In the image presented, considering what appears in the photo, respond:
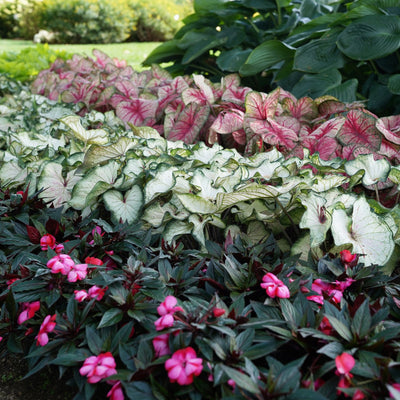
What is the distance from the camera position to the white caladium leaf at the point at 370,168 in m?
1.45

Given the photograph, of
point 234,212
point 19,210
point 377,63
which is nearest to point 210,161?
point 234,212

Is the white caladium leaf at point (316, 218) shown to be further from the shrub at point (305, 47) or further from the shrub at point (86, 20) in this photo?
the shrub at point (86, 20)

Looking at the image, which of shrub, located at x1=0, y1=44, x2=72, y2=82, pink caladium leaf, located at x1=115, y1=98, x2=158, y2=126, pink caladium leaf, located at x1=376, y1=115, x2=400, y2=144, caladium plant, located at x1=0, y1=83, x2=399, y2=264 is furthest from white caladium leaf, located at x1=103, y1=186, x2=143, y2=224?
shrub, located at x1=0, y1=44, x2=72, y2=82

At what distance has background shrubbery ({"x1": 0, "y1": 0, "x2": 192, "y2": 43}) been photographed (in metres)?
11.5

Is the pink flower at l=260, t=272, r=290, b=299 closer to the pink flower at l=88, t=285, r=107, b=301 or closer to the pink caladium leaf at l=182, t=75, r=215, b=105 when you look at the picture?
the pink flower at l=88, t=285, r=107, b=301

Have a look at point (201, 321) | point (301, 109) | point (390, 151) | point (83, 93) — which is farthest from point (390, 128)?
point (83, 93)

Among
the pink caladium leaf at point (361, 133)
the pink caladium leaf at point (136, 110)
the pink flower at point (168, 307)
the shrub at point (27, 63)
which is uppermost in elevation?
the pink flower at point (168, 307)

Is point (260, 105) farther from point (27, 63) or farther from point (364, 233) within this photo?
point (27, 63)

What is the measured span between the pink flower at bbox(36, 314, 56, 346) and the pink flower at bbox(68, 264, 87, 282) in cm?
10

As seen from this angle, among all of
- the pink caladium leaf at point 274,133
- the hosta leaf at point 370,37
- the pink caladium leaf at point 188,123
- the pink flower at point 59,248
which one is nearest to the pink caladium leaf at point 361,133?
the pink caladium leaf at point 274,133

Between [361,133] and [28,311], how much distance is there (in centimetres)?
148

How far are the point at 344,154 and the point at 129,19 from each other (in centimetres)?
1130

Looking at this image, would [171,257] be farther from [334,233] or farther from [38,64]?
[38,64]

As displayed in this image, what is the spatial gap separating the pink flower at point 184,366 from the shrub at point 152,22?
12.4 metres
